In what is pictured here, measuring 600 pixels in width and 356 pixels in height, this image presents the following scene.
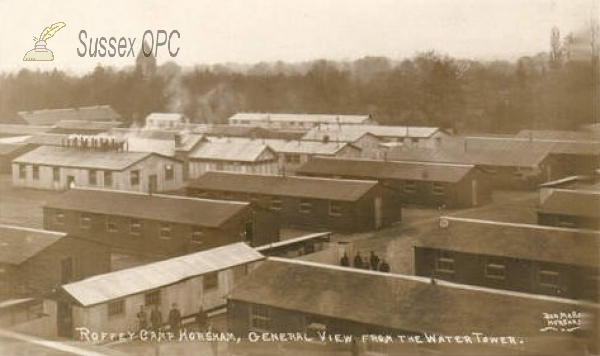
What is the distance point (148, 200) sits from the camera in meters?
9.06

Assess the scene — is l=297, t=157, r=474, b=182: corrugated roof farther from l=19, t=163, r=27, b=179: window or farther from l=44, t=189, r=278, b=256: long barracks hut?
l=19, t=163, r=27, b=179: window

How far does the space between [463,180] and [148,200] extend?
533 centimetres

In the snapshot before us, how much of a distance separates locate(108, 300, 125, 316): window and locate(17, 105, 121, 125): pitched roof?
2.50m

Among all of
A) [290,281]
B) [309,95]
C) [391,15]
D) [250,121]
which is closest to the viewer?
[391,15]

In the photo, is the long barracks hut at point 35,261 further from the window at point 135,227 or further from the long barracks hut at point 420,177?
the long barracks hut at point 420,177

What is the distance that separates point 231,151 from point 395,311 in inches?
295

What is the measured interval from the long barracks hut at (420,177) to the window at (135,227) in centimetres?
308

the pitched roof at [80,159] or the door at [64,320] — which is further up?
the pitched roof at [80,159]

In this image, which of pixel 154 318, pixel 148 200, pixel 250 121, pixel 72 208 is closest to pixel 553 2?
pixel 154 318

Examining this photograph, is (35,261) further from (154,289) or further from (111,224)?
(111,224)

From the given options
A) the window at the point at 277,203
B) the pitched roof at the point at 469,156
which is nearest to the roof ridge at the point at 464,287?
the pitched roof at the point at 469,156

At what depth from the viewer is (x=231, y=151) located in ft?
41.6

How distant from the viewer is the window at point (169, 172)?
11321 millimetres

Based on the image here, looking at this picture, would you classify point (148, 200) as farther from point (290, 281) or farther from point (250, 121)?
point (250, 121)
